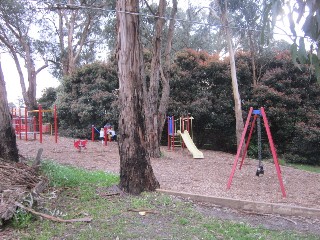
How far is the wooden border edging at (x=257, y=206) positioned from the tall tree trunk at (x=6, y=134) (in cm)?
373

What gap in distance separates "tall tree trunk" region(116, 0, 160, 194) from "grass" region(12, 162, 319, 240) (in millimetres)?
357

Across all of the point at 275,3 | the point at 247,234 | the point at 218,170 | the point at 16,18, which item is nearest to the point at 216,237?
the point at 247,234

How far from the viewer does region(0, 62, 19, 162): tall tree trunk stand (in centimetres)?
796

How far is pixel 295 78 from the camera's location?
59.6 ft

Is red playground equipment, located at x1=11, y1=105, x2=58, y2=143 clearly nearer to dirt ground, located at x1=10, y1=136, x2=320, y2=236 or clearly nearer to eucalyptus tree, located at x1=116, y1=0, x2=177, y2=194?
dirt ground, located at x1=10, y1=136, x2=320, y2=236

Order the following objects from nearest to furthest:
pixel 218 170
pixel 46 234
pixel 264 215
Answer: pixel 46 234
pixel 264 215
pixel 218 170

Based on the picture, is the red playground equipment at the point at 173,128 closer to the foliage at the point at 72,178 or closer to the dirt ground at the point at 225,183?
the dirt ground at the point at 225,183

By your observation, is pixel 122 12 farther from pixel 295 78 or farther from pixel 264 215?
pixel 295 78

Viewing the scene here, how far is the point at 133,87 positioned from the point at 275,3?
342 centimetres

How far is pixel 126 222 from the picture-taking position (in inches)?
203

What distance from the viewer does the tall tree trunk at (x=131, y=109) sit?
6633 mm

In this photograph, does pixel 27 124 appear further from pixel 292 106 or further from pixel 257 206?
pixel 257 206

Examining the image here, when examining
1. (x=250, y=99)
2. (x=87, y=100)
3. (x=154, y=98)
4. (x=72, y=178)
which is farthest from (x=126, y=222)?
(x=87, y=100)

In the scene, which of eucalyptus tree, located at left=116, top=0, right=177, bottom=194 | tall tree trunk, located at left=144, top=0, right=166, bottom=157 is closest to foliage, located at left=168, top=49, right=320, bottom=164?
tall tree trunk, located at left=144, top=0, right=166, bottom=157
